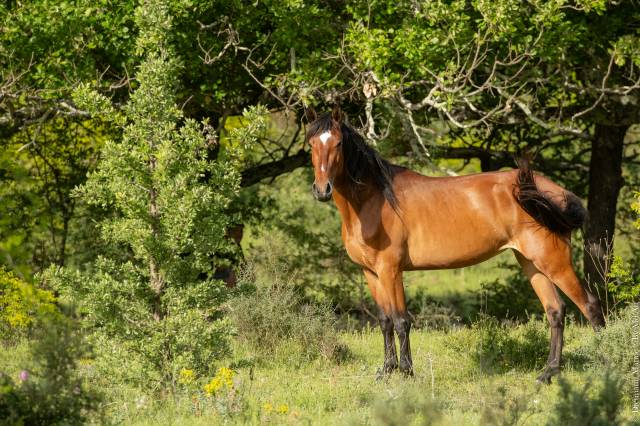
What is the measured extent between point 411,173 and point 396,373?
2.03 meters

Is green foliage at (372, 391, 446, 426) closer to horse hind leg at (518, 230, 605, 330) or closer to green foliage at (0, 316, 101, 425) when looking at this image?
green foliage at (0, 316, 101, 425)

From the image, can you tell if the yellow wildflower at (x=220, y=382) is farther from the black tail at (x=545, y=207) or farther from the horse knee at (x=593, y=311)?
the horse knee at (x=593, y=311)

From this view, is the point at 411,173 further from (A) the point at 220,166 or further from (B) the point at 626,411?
(B) the point at 626,411

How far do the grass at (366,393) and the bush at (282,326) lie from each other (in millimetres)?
167

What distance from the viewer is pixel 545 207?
8672mm

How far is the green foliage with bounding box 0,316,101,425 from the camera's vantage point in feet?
18.5

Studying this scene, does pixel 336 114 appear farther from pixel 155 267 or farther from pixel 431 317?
pixel 431 317

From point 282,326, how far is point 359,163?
2134 millimetres

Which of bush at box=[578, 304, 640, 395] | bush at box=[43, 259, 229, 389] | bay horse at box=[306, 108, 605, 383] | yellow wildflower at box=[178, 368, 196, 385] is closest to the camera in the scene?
yellow wildflower at box=[178, 368, 196, 385]

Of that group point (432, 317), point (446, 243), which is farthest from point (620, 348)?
point (432, 317)

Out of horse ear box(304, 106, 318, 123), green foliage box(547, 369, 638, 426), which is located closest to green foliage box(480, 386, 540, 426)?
green foliage box(547, 369, 638, 426)

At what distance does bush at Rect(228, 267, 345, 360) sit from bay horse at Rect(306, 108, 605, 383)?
799 mm

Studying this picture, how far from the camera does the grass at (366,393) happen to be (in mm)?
6570

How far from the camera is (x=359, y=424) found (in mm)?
5902
